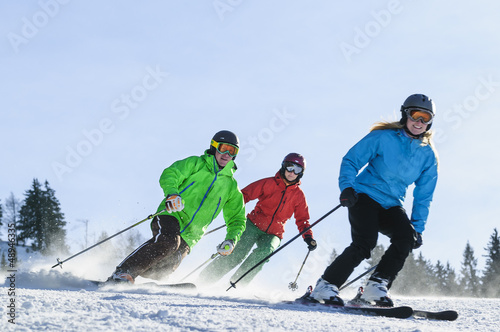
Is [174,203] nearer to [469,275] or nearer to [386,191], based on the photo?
[386,191]

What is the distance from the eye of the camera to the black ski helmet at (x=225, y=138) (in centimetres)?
716

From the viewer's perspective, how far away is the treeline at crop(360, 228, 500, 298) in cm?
4275

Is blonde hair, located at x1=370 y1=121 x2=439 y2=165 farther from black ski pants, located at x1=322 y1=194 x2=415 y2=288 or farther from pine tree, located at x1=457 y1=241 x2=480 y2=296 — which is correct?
pine tree, located at x1=457 y1=241 x2=480 y2=296

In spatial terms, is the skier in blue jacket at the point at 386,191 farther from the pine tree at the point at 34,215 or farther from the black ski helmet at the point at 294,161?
the pine tree at the point at 34,215

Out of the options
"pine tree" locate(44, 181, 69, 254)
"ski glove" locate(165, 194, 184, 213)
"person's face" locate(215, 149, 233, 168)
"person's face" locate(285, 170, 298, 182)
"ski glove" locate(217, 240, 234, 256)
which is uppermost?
"pine tree" locate(44, 181, 69, 254)

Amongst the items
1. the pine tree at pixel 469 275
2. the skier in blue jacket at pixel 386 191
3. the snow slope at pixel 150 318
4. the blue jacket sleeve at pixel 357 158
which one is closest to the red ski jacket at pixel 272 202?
the skier in blue jacket at pixel 386 191

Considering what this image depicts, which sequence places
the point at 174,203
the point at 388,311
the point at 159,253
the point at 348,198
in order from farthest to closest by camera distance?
the point at 159,253
the point at 174,203
the point at 348,198
the point at 388,311

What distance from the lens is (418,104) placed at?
19.0 ft

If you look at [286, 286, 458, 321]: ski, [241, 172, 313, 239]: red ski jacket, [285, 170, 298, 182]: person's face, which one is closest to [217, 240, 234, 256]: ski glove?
[241, 172, 313, 239]: red ski jacket

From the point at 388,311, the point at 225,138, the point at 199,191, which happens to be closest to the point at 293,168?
the point at 225,138

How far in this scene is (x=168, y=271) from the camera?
695cm

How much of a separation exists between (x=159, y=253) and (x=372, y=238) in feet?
8.41

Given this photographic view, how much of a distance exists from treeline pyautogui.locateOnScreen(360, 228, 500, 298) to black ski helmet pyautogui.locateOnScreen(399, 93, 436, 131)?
3400 centimetres

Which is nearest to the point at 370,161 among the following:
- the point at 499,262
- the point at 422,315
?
the point at 422,315
